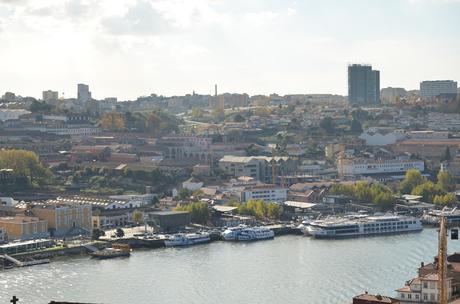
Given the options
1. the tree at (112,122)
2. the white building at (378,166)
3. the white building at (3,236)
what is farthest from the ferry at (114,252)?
the tree at (112,122)

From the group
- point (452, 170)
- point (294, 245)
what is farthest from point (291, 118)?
point (294, 245)

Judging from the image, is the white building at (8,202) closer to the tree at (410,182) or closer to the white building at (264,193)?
the white building at (264,193)

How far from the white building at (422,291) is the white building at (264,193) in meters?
8.82

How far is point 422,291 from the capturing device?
7.88 metres

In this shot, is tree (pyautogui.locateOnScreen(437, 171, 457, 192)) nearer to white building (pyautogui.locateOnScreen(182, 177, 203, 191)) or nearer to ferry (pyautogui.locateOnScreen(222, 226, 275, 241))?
white building (pyautogui.locateOnScreen(182, 177, 203, 191))

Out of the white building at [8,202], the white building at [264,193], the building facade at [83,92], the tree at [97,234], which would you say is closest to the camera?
the tree at [97,234]

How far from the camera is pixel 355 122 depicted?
27.0m

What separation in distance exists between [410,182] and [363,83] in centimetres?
2091

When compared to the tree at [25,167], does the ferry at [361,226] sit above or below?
below

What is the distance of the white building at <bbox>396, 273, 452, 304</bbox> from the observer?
774 cm

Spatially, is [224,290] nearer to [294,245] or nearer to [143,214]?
[294,245]

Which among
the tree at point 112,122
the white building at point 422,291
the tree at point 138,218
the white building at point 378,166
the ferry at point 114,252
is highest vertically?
the tree at point 112,122

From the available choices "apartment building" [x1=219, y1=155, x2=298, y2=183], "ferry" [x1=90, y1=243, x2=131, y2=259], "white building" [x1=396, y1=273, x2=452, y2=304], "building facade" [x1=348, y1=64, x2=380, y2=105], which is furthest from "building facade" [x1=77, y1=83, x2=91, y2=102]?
"white building" [x1=396, y1=273, x2=452, y2=304]

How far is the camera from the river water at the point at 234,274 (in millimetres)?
9141
